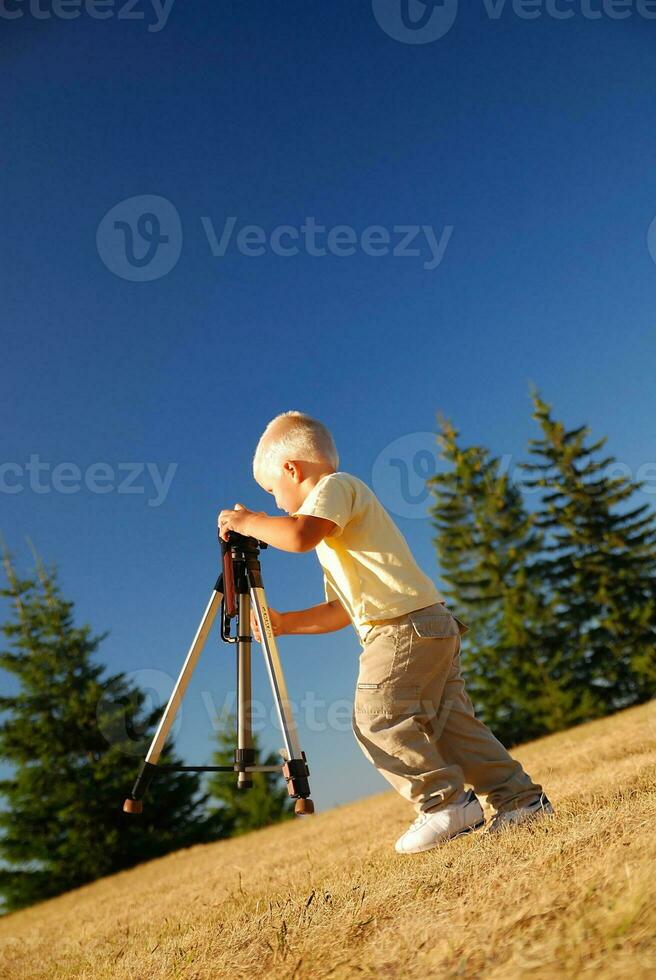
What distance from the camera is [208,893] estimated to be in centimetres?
453

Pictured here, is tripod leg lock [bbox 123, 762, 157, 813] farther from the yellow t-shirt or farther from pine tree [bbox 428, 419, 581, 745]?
pine tree [bbox 428, 419, 581, 745]

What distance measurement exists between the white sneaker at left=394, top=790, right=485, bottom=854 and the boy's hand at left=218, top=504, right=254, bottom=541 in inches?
57.2

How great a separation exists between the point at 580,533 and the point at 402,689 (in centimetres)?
2242

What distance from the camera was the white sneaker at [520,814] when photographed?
3.14m

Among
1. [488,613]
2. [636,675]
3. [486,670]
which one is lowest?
[636,675]

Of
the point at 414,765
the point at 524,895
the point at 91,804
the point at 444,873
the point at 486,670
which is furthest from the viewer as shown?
the point at 486,670

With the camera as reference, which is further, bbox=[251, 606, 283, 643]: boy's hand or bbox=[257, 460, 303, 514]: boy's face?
bbox=[251, 606, 283, 643]: boy's hand

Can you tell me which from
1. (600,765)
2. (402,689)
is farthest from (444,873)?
(600,765)

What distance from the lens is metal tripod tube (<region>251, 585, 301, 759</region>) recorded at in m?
3.25

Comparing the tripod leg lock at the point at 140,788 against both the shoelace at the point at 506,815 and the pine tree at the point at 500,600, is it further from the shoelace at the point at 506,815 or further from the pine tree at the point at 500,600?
the pine tree at the point at 500,600

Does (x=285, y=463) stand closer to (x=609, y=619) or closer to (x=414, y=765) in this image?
(x=414, y=765)

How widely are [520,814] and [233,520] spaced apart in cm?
177

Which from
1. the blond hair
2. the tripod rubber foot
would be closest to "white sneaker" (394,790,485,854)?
the tripod rubber foot

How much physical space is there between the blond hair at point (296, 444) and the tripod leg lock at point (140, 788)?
1406mm
